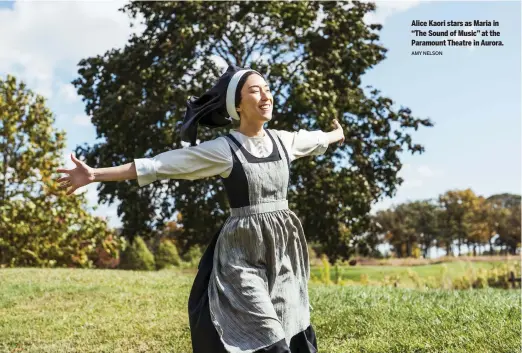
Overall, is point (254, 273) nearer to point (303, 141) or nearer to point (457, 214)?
point (303, 141)

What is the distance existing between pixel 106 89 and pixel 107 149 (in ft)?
5.28

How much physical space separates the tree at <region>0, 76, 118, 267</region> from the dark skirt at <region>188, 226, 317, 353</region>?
41.7 ft

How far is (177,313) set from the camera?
26.4 ft

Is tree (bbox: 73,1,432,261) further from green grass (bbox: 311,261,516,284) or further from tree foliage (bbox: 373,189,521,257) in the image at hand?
tree foliage (bbox: 373,189,521,257)

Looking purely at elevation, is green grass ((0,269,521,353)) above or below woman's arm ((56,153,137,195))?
below

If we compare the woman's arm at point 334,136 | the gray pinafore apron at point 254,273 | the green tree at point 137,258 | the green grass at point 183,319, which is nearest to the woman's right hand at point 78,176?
the gray pinafore apron at point 254,273

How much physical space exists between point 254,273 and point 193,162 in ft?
2.50

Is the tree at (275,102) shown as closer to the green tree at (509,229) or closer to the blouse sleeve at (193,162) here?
the blouse sleeve at (193,162)

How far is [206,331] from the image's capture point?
3555 mm

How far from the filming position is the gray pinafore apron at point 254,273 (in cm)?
346

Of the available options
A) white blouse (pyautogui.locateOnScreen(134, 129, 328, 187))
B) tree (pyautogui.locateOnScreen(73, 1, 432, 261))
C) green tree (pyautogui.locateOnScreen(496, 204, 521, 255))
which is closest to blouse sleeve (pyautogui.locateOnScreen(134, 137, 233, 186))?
white blouse (pyautogui.locateOnScreen(134, 129, 328, 187))

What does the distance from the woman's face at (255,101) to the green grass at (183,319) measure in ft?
8.86

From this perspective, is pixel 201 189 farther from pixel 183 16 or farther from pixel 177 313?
pixel 177 313

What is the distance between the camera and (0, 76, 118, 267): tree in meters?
15.8
